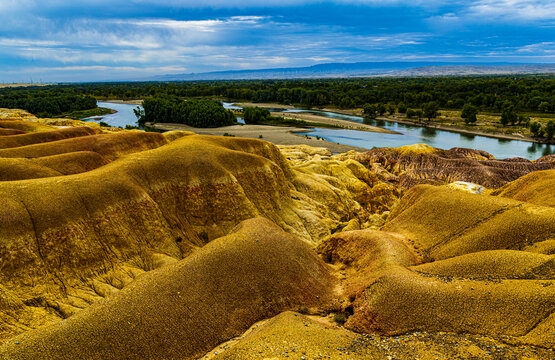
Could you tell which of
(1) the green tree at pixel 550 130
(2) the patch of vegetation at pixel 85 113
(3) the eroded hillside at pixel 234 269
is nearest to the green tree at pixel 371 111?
(1) the green tree at pixel 550 130

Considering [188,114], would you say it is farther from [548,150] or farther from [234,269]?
[548,150]

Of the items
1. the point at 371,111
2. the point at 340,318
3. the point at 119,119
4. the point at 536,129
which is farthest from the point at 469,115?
the point at 119,119

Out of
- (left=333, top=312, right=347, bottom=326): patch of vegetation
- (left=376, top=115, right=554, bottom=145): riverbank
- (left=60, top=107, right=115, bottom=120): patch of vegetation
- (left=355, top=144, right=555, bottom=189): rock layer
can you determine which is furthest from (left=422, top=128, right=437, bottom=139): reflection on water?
(left=60, top=107, right=115, bottom=120): patch of vegetation

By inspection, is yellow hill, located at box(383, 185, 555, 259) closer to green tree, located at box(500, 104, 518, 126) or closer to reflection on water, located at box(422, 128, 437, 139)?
reflection on water, located at box(422, 128, 437, 139)

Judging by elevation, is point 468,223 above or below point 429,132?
below

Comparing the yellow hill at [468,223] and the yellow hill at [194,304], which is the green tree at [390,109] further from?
the yellow hill at [194,304]

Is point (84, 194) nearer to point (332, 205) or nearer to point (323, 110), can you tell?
point (332, 205)

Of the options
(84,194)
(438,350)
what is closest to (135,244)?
(84,194)
